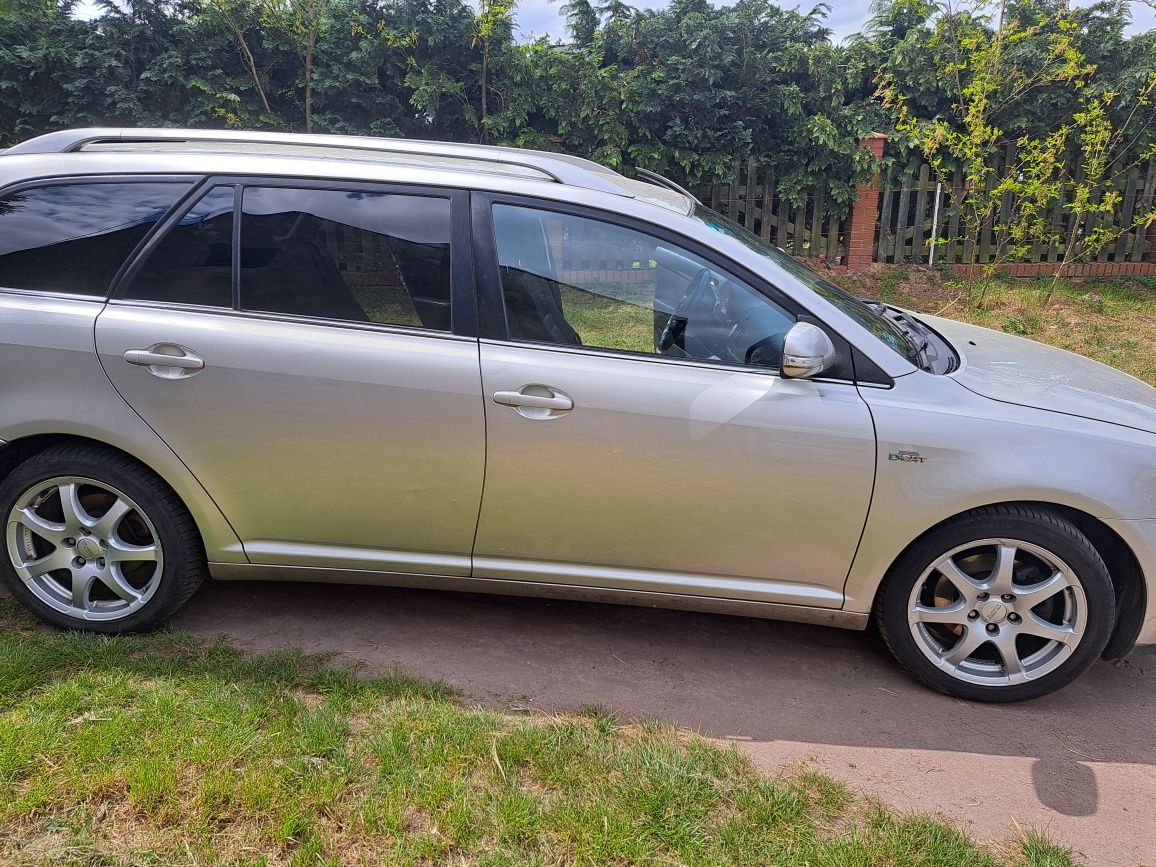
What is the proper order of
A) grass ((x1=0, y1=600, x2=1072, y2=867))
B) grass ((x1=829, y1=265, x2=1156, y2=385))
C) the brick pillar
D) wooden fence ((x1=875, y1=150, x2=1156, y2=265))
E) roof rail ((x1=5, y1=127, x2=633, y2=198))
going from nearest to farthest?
grass ((x1=0, y1=600, x2=1072, y2=867))
roof rail ((x1=5, y1=127, x2=633, y2=198))
grass ((x1=829, y1=265, x2=1156, y2=385))
the brick pillar
wooden fence ((x1=875, y1=150, x2=1156, y2=265))

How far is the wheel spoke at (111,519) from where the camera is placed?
10.1 feet

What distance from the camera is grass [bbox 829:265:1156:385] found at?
8.46 m

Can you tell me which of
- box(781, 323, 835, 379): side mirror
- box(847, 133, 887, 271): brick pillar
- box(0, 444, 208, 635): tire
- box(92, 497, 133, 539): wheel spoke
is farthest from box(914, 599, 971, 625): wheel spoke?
box(847, 133, 887, 271): brick pillar

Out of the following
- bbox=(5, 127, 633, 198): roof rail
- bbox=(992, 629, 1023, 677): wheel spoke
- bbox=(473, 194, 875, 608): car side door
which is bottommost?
bbox=(992, 629, 1023, 677): wheel spoke

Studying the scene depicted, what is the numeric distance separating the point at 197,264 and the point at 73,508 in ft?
3.42

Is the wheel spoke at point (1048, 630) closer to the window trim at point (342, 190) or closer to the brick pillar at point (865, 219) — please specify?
the window trim at point (342, 190)

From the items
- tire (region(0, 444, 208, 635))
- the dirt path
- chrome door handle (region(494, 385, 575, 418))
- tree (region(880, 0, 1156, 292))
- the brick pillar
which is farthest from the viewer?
the brick pillar

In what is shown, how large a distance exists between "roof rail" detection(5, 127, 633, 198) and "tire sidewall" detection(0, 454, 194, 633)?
1.25 metres

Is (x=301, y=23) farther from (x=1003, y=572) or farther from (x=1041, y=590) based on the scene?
(x=1041, y=590)

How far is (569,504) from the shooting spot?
2951mm

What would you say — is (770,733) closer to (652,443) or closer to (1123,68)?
(652,443)

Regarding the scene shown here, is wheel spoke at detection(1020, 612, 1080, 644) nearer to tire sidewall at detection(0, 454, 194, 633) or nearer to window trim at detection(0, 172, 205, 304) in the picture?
tire sidewall at detection(0, 454, 194, 633)

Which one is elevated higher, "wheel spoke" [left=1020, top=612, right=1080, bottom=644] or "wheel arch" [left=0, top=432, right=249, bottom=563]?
"wheel arch" [left=0, top=432, right=249, bottom=563]

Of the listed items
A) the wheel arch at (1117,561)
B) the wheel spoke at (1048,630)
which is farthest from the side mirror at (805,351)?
the wheel spoke at (1048,630)
